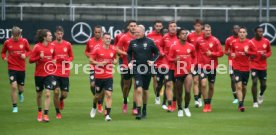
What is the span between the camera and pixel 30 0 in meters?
49.9

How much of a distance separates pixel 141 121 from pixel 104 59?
1893 millimetres

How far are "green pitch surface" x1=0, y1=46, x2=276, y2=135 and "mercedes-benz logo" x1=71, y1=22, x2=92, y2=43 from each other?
738 inches

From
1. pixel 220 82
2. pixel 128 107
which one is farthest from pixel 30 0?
pixel 128 107

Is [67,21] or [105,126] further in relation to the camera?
[67,21]

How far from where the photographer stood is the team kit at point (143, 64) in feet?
68.1

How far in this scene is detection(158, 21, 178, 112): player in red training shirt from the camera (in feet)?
74.3

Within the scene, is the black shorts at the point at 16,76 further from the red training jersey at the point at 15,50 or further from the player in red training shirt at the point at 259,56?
the player in red training shirt at the point at 259,56

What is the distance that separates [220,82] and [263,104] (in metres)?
7.51

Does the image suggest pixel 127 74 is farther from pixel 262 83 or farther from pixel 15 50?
pixel 262 83

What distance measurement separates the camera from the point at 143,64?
21.1 meters

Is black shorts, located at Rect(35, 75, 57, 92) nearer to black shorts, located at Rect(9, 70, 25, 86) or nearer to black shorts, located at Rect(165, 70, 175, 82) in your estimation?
black shorts, located at Rect(9, 70, 25, 86)

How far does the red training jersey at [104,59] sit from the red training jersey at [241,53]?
4.29m

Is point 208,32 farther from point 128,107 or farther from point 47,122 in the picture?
point 47,122

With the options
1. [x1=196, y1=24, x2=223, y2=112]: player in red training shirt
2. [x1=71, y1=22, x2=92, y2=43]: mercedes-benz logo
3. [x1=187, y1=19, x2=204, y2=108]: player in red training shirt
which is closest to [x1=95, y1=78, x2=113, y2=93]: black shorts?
[x1=196, y1=24, x2=223, y2=112]: player in red training shirt
